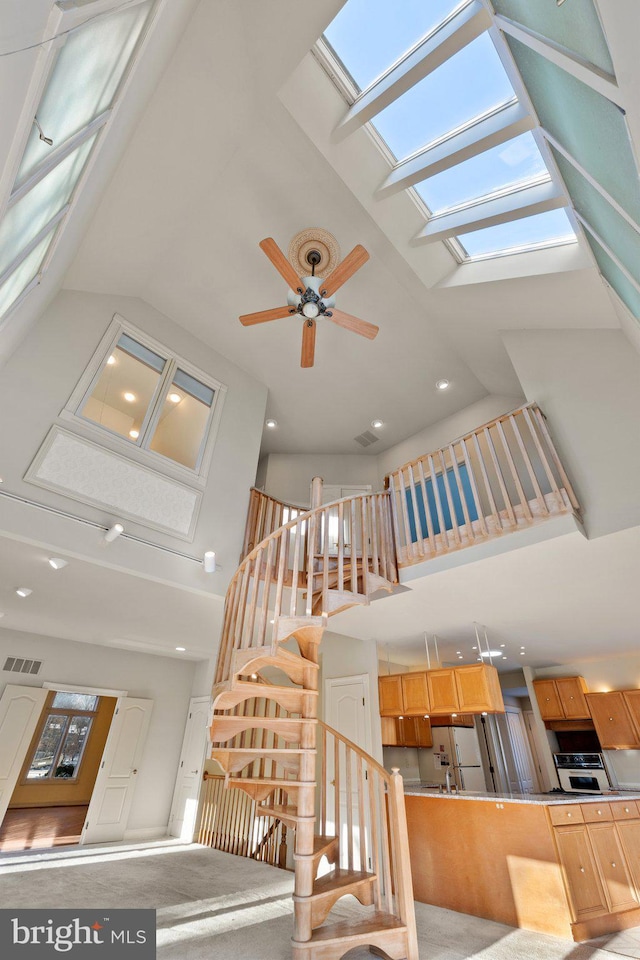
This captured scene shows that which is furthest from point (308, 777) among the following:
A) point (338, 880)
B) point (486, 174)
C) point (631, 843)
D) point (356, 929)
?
point (486, 174)

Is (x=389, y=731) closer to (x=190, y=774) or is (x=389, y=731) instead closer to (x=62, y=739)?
(x=190, y=774)

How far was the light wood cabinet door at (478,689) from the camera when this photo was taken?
5198 millimetres

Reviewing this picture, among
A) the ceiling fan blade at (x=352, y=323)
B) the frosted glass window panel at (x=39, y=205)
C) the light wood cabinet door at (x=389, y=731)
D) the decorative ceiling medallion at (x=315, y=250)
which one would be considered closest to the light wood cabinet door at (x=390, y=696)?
the light wood cabinet door at (x=389, y=731)

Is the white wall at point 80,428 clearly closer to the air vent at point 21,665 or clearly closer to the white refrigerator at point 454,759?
the air vent at point 21,665

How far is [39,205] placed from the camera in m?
2.47

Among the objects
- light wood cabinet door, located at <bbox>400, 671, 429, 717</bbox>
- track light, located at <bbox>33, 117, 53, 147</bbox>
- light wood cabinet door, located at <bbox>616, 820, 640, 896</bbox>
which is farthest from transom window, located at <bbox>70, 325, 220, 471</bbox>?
light wood cabinet door, located at <bbox>616, 820, 640, 896</bbox>

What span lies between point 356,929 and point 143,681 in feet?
19.9

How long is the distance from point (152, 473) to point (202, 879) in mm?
4612

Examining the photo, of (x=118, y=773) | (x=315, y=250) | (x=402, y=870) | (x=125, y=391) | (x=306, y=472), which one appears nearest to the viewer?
(x=402, y=870)

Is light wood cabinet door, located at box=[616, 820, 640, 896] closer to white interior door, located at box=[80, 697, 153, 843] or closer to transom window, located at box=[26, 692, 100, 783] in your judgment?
white interior door, located at box=[80, 697, 153, 843]

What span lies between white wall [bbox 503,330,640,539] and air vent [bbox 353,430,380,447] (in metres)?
3.02

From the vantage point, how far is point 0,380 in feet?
12.8

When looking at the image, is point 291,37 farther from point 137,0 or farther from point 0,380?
point 0,380
